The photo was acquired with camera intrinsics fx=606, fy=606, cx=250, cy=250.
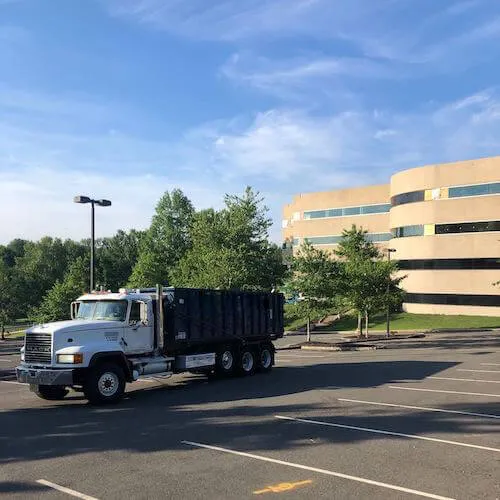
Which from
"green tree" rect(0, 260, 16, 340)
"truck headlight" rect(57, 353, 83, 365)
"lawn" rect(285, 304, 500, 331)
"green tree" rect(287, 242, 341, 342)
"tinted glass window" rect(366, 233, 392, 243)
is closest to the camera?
"truck headlight" rect(57, 353, 83, 365)

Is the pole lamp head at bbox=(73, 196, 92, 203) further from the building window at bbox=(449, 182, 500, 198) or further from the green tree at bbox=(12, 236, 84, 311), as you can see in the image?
the green tree at bbox=(12, 236, 84, 311)

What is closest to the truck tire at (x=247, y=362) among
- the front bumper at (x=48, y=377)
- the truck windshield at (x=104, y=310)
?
the truck windshield at (x=104, y=310)

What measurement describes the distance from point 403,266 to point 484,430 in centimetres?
5384

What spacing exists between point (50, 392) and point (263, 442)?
718 centimetres

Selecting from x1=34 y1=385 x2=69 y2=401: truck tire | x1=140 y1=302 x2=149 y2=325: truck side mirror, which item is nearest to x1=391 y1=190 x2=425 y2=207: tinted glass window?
x1=140 y1=302 x2=149 y2=325: truck side mirror

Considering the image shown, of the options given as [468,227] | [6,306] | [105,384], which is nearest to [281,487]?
[105,384]

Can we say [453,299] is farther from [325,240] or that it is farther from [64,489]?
[64,489]

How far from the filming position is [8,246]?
548 ft

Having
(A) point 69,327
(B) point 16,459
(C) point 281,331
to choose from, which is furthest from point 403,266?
(B) point 16,459

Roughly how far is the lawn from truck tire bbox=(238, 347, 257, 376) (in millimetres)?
29260

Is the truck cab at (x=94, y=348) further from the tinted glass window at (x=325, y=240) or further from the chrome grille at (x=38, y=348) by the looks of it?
the tinted glass window at (x=325, y=240)

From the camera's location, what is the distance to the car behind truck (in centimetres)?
1319

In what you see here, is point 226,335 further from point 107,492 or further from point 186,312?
point 107,492

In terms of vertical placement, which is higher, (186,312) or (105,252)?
(105,252)
